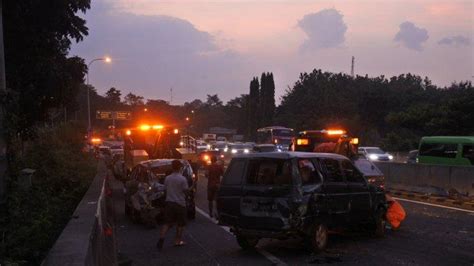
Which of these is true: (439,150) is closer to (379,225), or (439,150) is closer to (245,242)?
(379,225)

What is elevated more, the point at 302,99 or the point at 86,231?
the point at 302,99

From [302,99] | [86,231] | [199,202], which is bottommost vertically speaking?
[199,202]

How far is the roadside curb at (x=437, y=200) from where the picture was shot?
1773cm

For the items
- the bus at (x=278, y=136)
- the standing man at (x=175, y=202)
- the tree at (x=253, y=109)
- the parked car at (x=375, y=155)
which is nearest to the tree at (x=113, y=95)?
the tree at (x=253, y=109)

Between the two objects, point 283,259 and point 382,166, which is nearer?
point 283,259

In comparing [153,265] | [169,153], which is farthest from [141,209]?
[169,153]

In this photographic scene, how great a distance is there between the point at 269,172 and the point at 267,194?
52 centimetres

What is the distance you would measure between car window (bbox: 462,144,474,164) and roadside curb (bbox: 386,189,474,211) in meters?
4.07

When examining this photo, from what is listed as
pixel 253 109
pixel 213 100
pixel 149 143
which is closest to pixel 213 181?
pixel 149 143

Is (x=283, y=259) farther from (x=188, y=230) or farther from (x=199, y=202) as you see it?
(x=199, y=202)

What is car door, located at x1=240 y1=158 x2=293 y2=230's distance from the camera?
991 cm

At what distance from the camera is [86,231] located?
780cm

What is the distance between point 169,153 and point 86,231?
16.4 m

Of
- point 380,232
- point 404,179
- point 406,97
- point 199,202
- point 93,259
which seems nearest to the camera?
point 93,259
